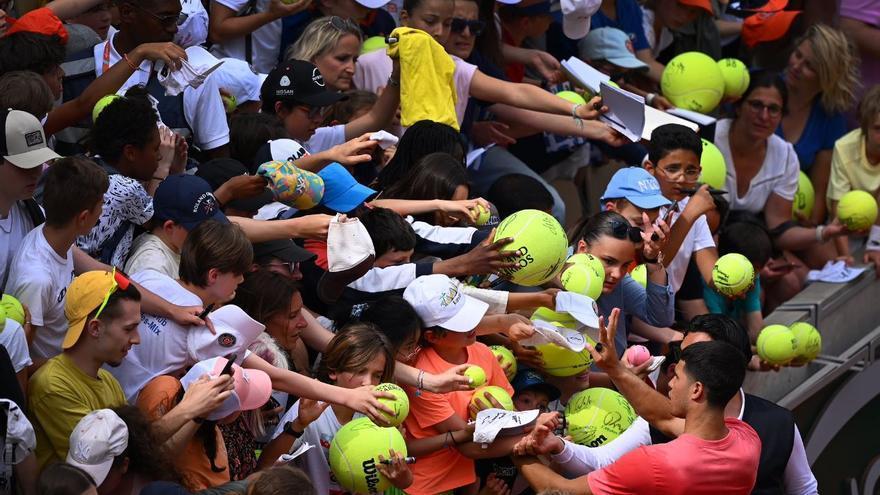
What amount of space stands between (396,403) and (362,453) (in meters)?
0.23

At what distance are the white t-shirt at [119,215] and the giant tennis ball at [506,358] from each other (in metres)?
1.67

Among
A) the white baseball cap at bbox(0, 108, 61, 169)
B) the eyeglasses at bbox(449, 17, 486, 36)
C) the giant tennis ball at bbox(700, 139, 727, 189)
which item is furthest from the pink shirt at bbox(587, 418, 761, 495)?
the eyeglasses at bbox(449, 17, 486, 36)

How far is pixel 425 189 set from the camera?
23.0 ft

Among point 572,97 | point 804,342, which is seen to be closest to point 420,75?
point 572,97

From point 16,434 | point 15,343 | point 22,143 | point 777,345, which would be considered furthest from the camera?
point 777,345

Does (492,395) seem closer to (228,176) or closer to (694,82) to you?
(228,176)

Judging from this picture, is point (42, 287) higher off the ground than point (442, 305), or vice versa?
point (42, 287)

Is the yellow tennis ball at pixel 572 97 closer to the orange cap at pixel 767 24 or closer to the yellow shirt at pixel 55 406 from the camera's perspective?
the orange cap at pixel 767 24

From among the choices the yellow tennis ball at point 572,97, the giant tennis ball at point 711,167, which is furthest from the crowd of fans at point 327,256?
the giant tennis ball at point 711,167

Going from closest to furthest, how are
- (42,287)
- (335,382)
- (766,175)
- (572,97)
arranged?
(42,287) < (335,382) < (572,97) < (766,175)

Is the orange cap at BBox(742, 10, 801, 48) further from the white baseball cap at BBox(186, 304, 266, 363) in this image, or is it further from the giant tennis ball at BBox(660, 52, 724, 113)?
the white baseball cap at BBox(186, 304, 266, 363)

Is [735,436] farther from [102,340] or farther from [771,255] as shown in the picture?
[771,255]

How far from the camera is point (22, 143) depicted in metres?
5.81

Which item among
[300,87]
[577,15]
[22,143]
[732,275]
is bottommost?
→ [732,275]
